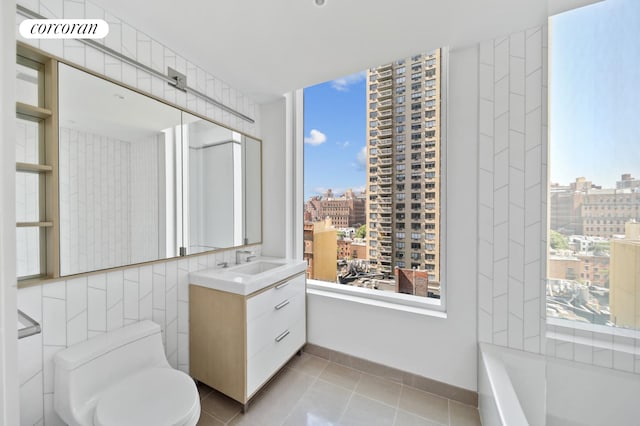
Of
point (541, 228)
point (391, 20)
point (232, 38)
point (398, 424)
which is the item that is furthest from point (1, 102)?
point (541, 228)

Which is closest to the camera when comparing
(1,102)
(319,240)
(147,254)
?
(1,102)

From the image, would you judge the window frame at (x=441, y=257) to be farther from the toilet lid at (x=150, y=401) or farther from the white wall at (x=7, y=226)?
the white wall at (x=7, y=226)

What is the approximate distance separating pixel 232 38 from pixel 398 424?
254 centimetres

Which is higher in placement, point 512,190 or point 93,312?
point 512,190

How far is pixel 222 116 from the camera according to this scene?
6.44 ft

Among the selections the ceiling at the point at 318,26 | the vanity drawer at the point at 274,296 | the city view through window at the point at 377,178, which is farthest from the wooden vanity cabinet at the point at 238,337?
the ceiling at the point at 318,26

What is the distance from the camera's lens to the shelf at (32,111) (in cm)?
99

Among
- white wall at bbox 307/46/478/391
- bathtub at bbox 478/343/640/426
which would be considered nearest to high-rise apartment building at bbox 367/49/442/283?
white wall at bbox 307/46/478/391

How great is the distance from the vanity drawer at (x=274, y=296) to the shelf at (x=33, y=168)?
1133mm

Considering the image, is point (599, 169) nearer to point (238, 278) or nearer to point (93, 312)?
point (238, 278)

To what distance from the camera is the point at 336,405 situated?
1548 mm

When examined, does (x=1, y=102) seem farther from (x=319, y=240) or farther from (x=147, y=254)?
(x=319, y=240)

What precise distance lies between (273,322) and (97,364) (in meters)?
0.91

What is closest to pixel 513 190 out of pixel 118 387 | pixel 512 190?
pixel 512 190
